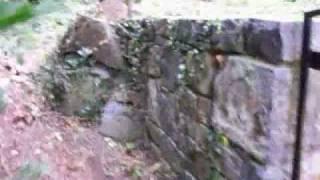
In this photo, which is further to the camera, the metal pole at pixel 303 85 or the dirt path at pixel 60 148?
the dirt path at pixel 60 148

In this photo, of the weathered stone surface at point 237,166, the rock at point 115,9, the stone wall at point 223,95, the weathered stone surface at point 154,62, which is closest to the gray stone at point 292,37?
the stone wall at point 223,95

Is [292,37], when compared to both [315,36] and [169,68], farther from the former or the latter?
[169,68]

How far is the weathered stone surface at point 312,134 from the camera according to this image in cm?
178

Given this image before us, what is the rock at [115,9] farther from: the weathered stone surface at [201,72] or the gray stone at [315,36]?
the gray stone at [315,36]

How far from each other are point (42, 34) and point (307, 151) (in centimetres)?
295

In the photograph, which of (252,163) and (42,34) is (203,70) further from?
(42,34)

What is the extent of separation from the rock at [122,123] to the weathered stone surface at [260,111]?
1197 mm

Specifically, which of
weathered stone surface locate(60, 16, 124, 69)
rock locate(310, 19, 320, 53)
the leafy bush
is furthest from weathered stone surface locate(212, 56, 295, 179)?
weathered stone surface locate(60, 16, 124, 69)

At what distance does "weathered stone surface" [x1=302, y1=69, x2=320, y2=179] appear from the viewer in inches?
70.2

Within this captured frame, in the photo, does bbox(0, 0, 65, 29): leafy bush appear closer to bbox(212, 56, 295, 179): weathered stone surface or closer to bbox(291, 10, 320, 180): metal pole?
bbox(291, 10, 320, 180): metal pole

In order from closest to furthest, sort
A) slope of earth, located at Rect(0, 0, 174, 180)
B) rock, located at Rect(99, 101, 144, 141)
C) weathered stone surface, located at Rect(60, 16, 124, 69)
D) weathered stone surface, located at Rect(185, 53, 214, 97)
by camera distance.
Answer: weathered stone surface, located at Rect(185, 53, 214, 97) → slope of earth, located at Rect(0, 0, 174, 180) → rock, located at Rect(99, 101, 144, 141) → weathered stone surface, located at Rect(60, 16, 124, 69)

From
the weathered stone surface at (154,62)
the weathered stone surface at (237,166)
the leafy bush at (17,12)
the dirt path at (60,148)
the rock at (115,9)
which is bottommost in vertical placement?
the dirt path at (60,148)

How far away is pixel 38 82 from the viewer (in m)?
3.67

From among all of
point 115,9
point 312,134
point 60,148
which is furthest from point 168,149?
point 115,9
